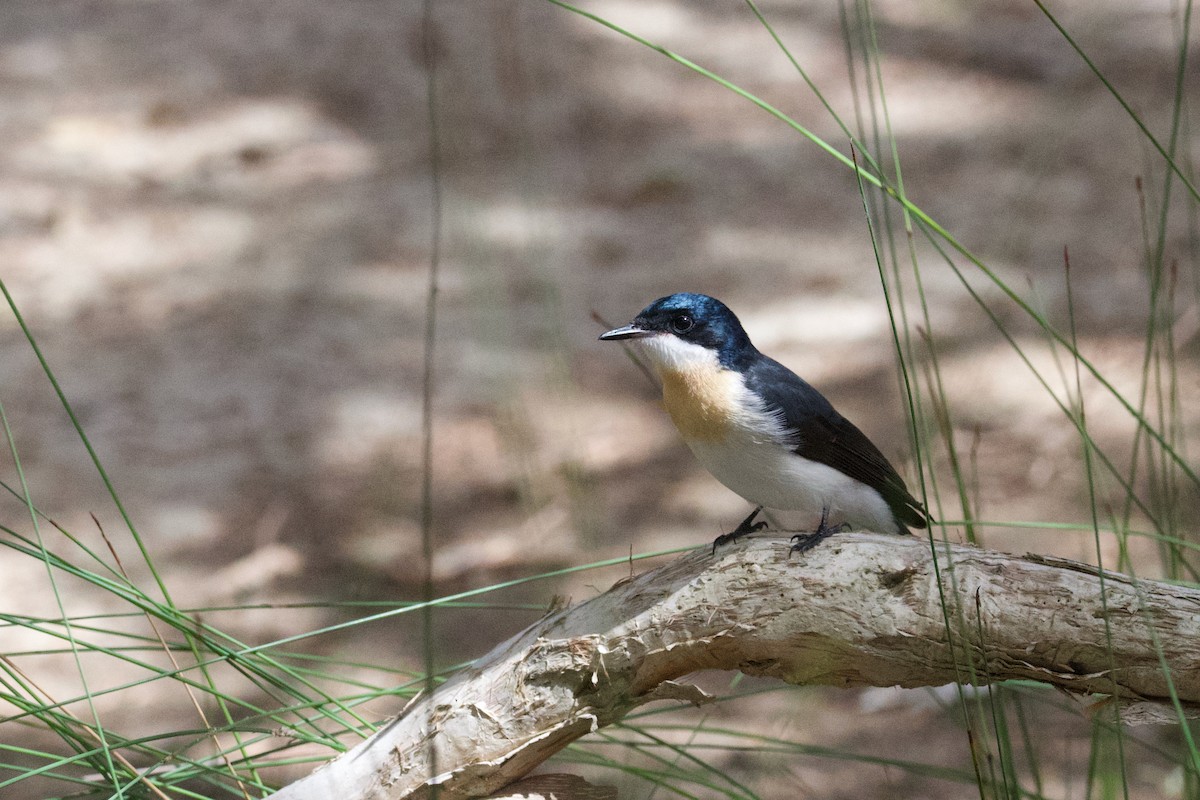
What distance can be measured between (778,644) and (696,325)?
98cm

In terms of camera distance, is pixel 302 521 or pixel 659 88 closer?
pixel 302 521

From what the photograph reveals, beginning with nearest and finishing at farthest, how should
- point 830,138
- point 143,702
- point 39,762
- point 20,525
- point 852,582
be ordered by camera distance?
point 852,582 < point 39,762 < point 143,702 < point 20,525 < point 830,138

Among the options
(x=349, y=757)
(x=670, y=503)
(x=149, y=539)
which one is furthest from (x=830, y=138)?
(x=349, y=757)

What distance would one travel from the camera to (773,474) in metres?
3.08

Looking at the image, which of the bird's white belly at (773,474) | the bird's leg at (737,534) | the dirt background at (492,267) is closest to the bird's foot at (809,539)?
the bird's leg at (737,534)

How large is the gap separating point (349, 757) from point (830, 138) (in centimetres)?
484

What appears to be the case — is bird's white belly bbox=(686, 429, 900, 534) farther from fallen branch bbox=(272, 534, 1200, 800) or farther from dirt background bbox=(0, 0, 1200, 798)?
dirt background bbox=(0, 0, 1200, 798)

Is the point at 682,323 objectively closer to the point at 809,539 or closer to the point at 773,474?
the point at 773,474

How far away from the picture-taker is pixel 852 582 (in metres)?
2.49

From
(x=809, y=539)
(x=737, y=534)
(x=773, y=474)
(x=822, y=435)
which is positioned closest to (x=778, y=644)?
(x=809, y=539)

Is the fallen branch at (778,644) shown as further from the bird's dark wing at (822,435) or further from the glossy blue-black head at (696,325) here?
the glossy blue-black head at (696,325)

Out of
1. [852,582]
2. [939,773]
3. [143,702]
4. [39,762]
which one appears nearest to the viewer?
[852,582]

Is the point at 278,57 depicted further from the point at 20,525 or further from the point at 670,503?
the point at 670,503

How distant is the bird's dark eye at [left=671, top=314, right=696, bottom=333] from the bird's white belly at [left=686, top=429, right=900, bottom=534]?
11.7 inches
